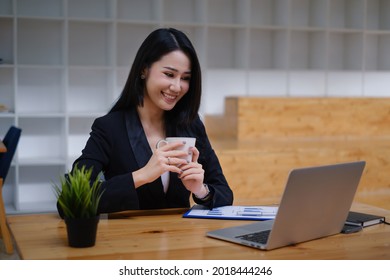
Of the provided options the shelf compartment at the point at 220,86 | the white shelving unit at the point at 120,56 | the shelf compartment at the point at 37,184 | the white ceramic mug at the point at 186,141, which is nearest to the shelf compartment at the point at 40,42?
the white shelving unit at the point at 120,56

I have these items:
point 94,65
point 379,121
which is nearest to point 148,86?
point 94,65

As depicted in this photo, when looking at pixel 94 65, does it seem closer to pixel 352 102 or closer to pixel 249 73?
pixel 249 73

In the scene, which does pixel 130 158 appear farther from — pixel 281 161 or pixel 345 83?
pixel 345 83

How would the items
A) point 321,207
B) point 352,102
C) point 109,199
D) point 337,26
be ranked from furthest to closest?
1. point 337,26
2. point 352,102
3. point 109,199
4. point 321,207

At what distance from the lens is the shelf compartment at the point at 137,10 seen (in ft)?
16.7

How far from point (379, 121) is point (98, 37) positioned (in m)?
2.51

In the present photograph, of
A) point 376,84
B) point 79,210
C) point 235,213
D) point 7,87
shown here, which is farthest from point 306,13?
point 79,210

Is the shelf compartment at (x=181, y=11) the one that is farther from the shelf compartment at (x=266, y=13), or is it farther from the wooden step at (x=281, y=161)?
the wooden step at (x=281, y=161)

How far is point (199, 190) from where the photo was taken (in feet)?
6.54

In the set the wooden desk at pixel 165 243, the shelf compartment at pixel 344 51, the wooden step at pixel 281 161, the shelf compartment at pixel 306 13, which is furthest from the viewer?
the shelf compartment at pixel 344 51

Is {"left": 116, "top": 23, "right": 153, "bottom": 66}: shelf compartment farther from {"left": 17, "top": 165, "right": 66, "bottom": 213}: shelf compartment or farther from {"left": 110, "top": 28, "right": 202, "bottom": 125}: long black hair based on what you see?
{"left": 110, "top": 28, "right": 202, "bottom": 125}: long black hair

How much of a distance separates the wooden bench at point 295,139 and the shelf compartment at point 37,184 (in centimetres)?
135

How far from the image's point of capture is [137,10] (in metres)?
5.13

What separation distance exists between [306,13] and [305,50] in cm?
33
